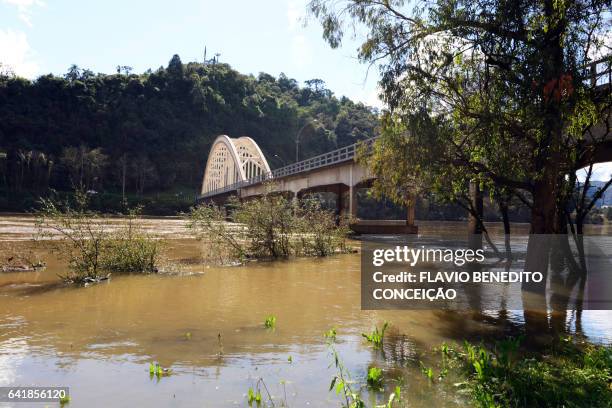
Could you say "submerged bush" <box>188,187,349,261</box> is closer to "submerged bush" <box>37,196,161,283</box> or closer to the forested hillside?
"submerged bush" <box>37,196,161,283</box>

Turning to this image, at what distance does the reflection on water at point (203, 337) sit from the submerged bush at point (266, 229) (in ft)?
17.6

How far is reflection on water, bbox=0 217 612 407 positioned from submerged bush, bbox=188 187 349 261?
211 inches

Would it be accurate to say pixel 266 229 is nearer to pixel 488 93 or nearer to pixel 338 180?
pixel 488 93

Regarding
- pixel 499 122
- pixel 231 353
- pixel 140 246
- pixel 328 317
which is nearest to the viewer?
pixel 231 353

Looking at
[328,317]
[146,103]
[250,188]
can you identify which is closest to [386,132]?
[328,317]

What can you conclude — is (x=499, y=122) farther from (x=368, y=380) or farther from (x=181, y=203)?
(x=181, y=203)

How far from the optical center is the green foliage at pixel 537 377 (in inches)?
183

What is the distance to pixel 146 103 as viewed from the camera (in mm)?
116000

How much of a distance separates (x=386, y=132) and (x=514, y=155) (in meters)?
3.17

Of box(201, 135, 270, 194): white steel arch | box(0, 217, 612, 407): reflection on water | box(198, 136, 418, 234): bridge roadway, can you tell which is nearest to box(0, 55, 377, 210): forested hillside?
box(201, 135, 270, 194): white steel arch

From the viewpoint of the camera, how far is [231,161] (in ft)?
274

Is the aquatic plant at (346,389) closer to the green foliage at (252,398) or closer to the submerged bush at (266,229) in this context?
the green foliage at (252,398)

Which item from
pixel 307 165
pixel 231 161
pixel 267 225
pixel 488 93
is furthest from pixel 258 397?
pixel 231 161

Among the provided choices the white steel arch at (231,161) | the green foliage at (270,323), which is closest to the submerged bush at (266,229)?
the green foliage at (270,323)
